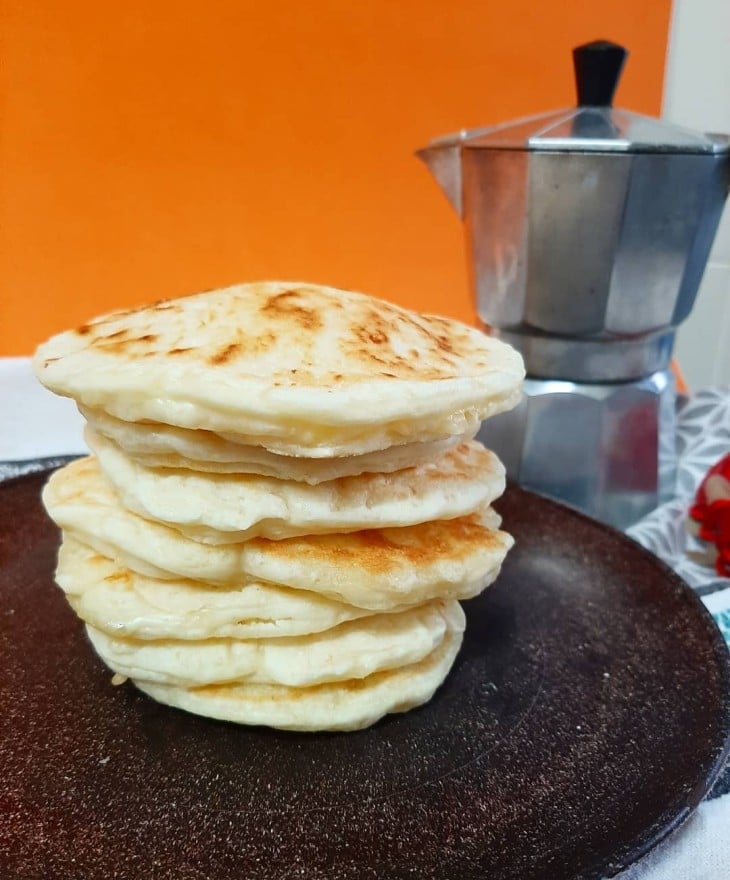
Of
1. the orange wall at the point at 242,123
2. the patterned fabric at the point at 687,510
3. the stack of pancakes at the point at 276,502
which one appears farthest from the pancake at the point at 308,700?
the orange wall at the point at 242,123

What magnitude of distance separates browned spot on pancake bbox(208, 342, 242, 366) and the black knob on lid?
97 centimetres

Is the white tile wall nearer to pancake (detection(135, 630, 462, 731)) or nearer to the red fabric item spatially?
the red fabric item

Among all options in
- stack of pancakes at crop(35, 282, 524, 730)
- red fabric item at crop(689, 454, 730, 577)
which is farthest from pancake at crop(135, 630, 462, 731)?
red fabric item at crop(689, 454, 730, 577)

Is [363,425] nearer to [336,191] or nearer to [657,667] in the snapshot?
[657,667]

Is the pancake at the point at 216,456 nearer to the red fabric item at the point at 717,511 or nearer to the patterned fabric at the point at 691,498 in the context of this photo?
the patterned fabric at the point at 691,498

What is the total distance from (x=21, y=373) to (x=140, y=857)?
1462 mm

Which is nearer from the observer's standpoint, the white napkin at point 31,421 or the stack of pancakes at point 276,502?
the stack of pancakes at point 276,502

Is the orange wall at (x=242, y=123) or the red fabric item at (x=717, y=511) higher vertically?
the orange wall at (x=242, y=123)

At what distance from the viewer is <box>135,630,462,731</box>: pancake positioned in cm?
76

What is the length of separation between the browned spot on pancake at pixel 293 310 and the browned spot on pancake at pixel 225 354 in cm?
7

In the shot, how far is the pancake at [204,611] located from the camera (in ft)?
2.45

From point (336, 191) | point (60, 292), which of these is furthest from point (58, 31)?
point (336, 191)

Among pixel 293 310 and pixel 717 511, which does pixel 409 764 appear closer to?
pixel 293 310

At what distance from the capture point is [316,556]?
0.74 metres
